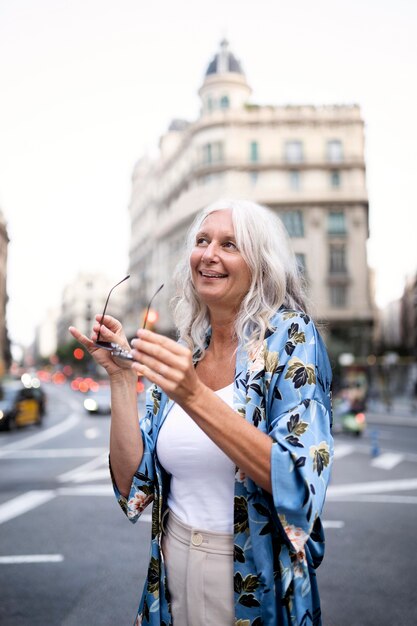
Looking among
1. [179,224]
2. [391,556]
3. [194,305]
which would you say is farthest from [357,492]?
[179,224]

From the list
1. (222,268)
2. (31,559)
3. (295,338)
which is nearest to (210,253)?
(222,268)

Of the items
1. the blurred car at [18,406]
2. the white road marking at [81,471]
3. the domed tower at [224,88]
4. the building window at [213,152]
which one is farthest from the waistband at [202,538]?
the domed tower at [224,88]

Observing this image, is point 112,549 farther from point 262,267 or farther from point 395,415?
point 395,415

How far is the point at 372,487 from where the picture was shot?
29.6 feet

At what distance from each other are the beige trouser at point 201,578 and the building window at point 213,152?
158 ft

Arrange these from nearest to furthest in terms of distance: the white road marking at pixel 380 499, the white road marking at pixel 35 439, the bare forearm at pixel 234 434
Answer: the bare forearm at pixel 234 434 < the white road marking at pixel 380 499 < the white road marking at pixel 35 439

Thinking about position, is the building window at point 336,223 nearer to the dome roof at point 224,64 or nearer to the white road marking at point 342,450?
the dome roof at point 224,64

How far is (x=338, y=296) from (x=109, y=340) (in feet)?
147

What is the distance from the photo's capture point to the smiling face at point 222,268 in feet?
6.61

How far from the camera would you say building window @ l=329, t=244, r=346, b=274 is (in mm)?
46281

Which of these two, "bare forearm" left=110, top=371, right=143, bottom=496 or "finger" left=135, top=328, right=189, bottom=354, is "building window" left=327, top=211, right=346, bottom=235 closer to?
"bare forearm" left=110, top=371, right=143, bottom=496

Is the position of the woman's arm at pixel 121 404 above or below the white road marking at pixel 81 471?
above

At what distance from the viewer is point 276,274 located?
2.01 metres

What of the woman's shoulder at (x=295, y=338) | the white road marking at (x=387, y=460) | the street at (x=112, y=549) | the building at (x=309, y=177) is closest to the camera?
the woman's shoulder at (x=295, y=338)
